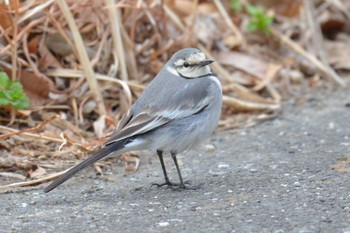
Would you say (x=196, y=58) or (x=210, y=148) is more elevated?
(x=196, y=58)

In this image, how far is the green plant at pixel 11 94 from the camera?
536 cm

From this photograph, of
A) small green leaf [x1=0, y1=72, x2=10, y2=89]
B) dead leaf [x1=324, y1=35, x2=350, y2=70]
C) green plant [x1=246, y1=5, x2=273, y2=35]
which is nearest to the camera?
small green leaf [x1=0, y1=72, x2=10, y2=89]

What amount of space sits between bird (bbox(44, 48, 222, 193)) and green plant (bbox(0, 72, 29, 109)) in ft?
3.25

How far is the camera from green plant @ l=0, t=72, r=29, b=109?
17.6ft

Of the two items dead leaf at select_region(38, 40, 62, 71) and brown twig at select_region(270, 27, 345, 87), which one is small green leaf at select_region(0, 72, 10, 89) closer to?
dead leaf at select_region(38, 40, 62, 71)

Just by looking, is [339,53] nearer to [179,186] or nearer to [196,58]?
[196,58]

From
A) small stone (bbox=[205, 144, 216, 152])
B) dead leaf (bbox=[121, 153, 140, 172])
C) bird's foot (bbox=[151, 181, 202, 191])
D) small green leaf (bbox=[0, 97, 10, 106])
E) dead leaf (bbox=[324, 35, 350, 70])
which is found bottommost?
dead leaf (bbox=[324, 35, 350, 70])

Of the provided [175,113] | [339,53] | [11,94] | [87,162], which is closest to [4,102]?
[11,94]

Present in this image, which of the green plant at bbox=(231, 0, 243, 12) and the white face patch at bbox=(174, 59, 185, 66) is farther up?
the white face patch at bbox=(174, 59, 185, 66)

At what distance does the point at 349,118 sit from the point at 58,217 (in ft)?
10.3

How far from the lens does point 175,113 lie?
15.6ft

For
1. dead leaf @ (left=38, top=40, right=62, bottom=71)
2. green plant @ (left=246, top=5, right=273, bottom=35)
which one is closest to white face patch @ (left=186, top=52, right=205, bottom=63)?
dead leaf @ (left=38, top=40, right=62, bottom=71)

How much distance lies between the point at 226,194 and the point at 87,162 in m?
0.87

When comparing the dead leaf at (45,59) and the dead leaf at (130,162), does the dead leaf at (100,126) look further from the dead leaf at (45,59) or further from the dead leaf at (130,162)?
the dead leaf at (45,59)
